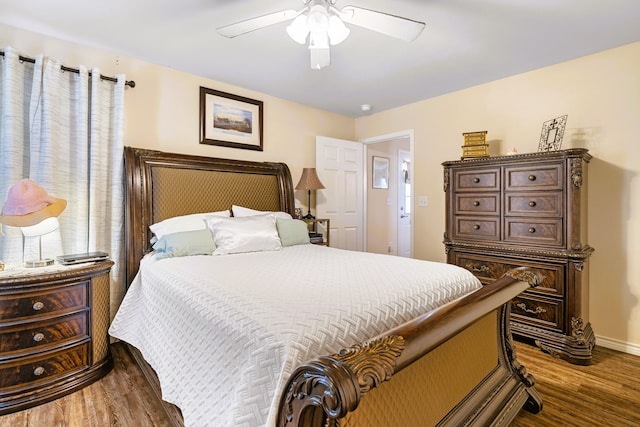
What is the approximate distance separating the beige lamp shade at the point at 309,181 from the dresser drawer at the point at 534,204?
1.97 m

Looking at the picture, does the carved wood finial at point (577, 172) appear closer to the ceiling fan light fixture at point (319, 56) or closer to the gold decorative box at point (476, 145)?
the gold decorative box at point (476, 145)

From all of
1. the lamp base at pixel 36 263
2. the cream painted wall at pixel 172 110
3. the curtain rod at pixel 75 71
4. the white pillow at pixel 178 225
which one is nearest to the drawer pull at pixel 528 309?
the cream painted wall at pixel 172 110

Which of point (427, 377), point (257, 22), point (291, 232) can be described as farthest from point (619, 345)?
point (257, 22)

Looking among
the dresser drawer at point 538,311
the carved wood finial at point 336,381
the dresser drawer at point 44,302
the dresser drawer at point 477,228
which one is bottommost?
the dresser drawer at point 538,311

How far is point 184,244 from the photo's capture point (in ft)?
7.72

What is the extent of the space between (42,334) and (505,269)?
3.51 m

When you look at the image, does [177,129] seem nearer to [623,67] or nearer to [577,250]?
[577,250]

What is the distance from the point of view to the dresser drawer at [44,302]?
1804 millimetres

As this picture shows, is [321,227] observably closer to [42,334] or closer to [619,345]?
[42,334]

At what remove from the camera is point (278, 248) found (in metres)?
2.73

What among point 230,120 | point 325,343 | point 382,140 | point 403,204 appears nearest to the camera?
point 325,343

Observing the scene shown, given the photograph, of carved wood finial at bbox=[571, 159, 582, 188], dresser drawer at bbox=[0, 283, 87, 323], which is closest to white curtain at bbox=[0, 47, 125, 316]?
dresser drawer at bbox=[0, 283, 87, 323]

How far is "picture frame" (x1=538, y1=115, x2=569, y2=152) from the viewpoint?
2725 millimetres

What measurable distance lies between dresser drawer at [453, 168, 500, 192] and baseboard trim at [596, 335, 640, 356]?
1.54 m
